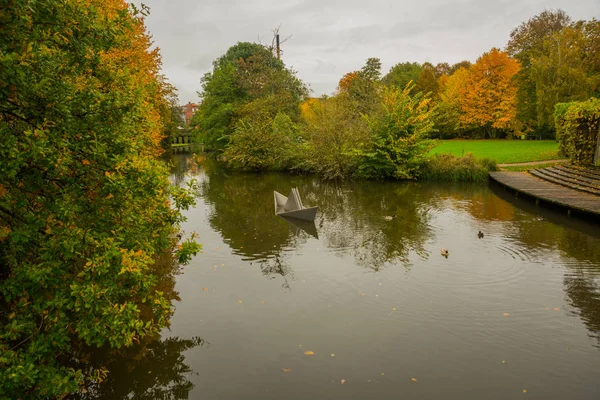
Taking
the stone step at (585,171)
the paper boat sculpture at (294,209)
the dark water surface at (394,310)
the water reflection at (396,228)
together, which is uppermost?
the stone step at (585,171)

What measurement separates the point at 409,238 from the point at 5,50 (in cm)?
1294

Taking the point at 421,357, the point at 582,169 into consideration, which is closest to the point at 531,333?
the point at 421,357

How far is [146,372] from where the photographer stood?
23.6 ft

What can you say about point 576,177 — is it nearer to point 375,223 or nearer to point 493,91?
point 375,223

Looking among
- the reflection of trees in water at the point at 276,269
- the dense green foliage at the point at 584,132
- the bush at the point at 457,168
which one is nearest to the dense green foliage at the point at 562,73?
the dense green foliage at the point at 584,132

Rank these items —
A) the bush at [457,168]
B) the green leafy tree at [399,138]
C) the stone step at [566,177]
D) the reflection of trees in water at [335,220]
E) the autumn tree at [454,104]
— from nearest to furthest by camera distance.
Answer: the reflection of trees in water at [335,220]
the stone step at [566,177]
the green leafy tree at [399,138]
the bush at [457,168]
the autumn tree at [454,104]

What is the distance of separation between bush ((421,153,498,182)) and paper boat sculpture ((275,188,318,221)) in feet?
46.2

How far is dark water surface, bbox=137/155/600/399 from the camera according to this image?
6809 mm

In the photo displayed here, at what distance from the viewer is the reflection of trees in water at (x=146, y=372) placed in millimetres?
6633

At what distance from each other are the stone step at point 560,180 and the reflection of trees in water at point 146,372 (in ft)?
66.1

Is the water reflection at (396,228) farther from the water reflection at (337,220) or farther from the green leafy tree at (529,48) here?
the green leafy tree at (529,48)

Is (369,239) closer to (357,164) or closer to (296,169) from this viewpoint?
(357,164)

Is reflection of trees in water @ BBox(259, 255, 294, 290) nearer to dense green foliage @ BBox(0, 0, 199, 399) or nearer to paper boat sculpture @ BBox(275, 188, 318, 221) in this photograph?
paper boat sculpture @ BBox(275, 188, 318, 221)

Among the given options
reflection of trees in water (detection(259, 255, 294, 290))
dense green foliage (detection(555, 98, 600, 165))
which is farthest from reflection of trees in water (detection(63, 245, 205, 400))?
dense green foliage (detection(555, 98, 600, 165))
